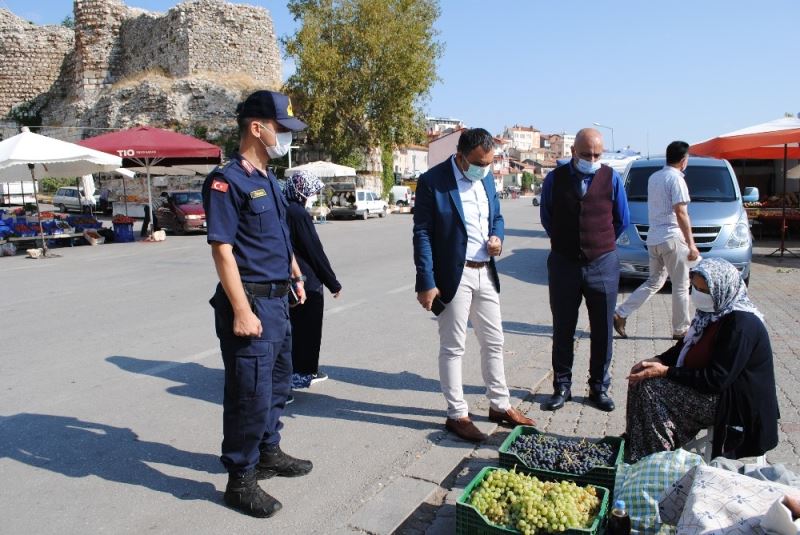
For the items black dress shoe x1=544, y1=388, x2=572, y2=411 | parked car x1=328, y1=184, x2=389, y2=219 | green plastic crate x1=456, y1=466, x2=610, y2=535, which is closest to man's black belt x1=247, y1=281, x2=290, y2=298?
green plastic crate x1=456, y1=466, x2=610, y2=535

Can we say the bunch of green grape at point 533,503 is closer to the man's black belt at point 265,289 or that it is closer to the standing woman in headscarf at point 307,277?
the man's black belt at point 265,289

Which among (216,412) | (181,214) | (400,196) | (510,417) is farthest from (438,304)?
(400,196)

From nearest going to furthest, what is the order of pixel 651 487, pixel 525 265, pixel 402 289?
pixel 651 487
pixel 402 289
pixel 525 265

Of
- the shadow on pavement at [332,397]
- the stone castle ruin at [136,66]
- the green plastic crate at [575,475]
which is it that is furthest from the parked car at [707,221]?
the stone castle ruin at [136,66]

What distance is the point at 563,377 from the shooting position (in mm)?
4977

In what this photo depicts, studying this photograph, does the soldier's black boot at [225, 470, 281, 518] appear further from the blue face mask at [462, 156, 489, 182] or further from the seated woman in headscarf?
the blue face mask at [462, 156, 489, 182]

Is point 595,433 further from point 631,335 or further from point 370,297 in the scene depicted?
point 370,297

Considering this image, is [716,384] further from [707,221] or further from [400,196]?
[400,196]

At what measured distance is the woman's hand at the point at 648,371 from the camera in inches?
145

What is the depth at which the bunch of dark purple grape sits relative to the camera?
11.0ft

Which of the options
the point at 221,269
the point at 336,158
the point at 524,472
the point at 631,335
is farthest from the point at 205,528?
the point at 336,158

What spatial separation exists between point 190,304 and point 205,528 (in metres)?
6.22

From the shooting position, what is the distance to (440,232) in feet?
14.0

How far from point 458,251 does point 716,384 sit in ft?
5.59
